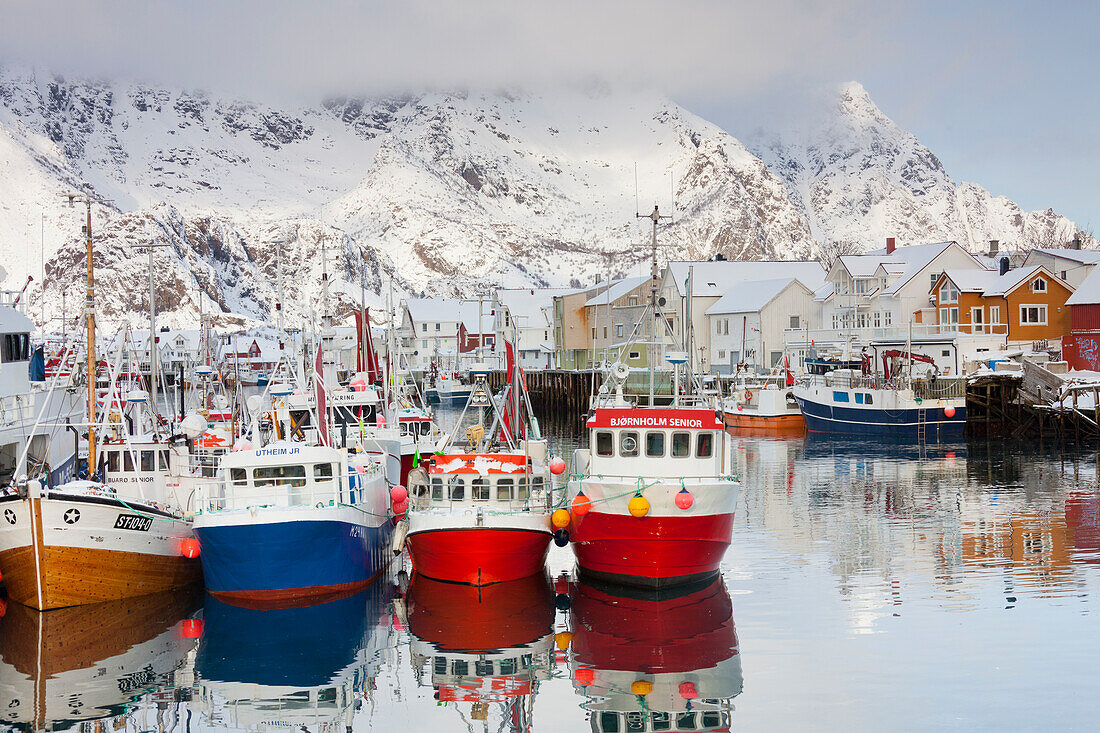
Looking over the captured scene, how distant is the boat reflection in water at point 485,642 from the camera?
18.8 meters

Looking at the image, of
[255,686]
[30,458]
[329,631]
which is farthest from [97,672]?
[30,458]

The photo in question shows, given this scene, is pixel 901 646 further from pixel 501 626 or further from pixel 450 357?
pixel 450 357

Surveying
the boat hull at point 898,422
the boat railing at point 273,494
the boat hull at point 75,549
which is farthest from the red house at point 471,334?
the boat hull at point 75,549

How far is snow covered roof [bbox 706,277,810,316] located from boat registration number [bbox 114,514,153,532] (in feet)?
217

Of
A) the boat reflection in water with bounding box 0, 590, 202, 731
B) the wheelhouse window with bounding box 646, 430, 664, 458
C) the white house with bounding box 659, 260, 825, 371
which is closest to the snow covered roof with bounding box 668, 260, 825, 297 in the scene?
the white house with bounding box 659, 260, 825, 371

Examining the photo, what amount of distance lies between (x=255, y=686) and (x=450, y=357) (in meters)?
107

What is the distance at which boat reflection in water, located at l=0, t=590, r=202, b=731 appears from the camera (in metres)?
18.2

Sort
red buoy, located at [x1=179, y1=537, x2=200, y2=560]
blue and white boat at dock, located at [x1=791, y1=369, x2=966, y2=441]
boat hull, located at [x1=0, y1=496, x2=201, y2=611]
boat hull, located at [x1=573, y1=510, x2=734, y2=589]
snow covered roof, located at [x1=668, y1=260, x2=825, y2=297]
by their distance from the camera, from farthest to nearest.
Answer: snow covered roof, located at [x1=668, y1=260, x2=825, y2=297] → blue and white boat at dock, located at [x1=791, y1=369, x2=966, y2=441] → red buoy, located at [x1=179, y1=537, x2=200, y2=560] → boat hull, located at [x1=573, y1=510, x2=734, y2=589] → boat hull, located at [x1=0, y1=496, x2=201, y2=611]

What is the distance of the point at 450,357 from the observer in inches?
4951

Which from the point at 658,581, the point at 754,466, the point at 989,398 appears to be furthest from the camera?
the point at 989,398

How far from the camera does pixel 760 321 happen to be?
86125 millimetres

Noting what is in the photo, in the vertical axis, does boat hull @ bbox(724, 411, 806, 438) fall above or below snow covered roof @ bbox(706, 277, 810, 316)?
below

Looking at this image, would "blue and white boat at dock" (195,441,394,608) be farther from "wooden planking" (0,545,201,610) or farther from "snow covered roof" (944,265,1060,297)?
"snow covered roof" (944,265,1060,297)

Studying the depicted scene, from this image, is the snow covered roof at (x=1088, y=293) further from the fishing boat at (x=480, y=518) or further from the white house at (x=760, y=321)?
the fishing boat at (x=480, y=518)
